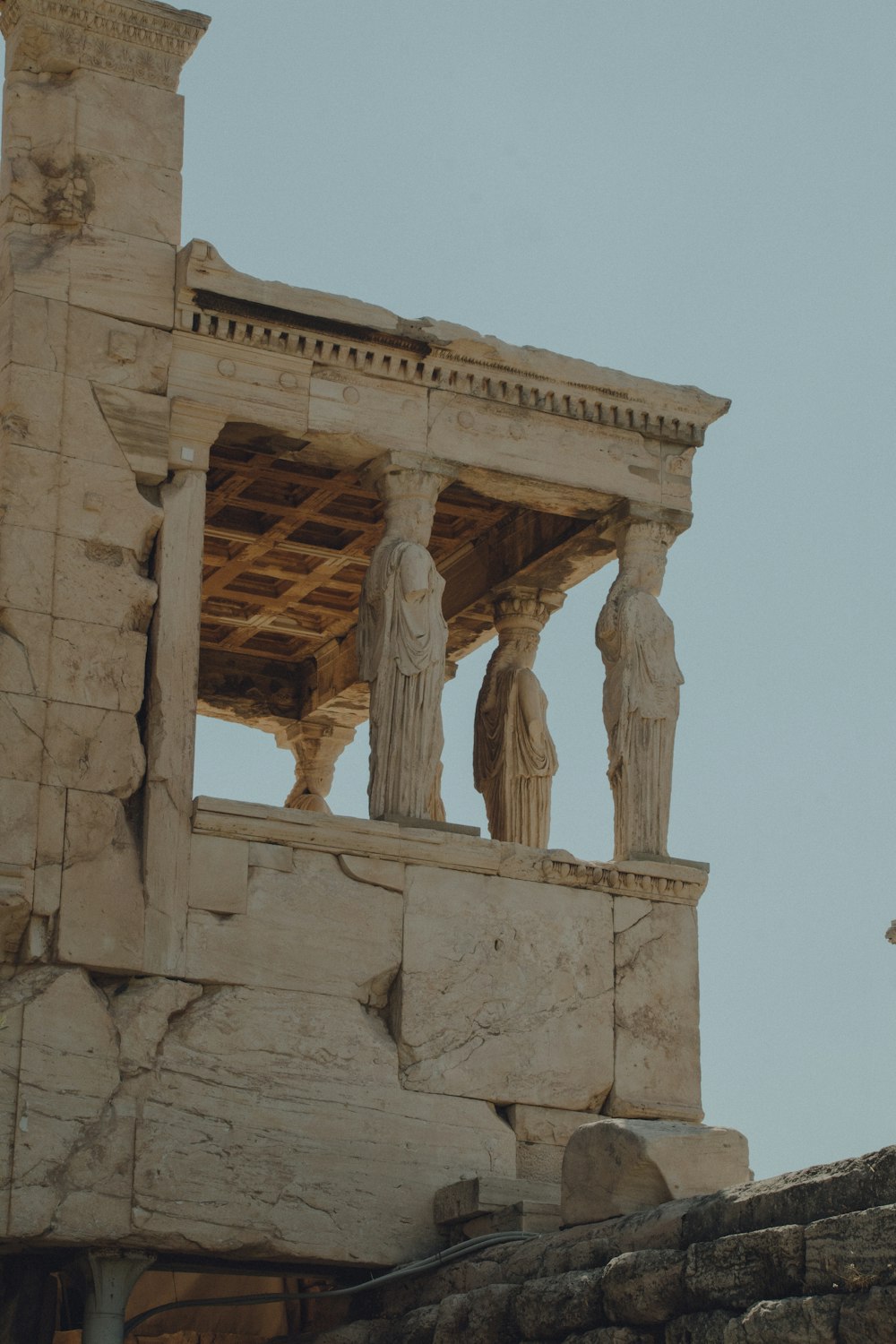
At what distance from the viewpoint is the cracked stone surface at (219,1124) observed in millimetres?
13266

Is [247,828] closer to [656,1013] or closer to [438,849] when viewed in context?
[438,849]

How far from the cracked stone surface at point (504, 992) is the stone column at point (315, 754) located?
5417 millimetres

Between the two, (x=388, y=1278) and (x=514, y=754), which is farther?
(x=514, y=754)

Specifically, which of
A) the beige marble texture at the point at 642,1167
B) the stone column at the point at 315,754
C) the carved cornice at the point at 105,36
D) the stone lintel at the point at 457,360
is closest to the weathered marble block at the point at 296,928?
the beige marble texture at the point at 642,1167

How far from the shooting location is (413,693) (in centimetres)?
1504

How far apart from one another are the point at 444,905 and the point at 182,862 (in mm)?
1549

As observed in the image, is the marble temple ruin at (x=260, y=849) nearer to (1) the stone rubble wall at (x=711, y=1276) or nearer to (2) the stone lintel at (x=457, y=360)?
(2) the stone lintel at (x=457, y=360)

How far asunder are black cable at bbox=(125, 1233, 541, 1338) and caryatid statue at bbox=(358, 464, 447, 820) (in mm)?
2541

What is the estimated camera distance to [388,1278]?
1367 cm

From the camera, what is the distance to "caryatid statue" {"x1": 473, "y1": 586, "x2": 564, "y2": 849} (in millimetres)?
16766

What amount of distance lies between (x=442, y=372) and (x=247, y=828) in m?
3.12

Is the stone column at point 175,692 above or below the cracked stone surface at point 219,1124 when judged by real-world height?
above

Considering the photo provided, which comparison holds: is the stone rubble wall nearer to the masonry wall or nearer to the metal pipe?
the masonry wall

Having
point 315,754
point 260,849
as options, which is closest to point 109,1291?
point 260,849
